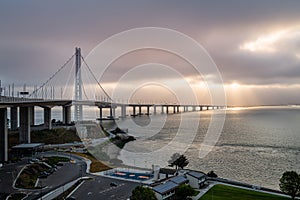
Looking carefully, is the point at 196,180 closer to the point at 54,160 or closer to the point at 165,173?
the point at 165,173

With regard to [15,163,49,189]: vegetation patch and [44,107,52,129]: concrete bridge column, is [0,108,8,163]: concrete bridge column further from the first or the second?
[44,107,52,129]: concrete bridge column

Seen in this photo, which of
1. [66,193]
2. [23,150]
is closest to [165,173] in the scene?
[66,193]

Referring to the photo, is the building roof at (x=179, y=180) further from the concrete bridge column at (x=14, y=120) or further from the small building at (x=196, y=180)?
the concrete bridge column at (x=14, y=120)

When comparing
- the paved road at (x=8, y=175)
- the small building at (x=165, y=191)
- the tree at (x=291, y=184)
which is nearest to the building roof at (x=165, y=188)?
the small building at (x=165, y=191)

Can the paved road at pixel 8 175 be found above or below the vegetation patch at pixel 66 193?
above

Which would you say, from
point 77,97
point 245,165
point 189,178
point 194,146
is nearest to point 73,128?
point 77,97

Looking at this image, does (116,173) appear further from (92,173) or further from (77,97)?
(77,97)
